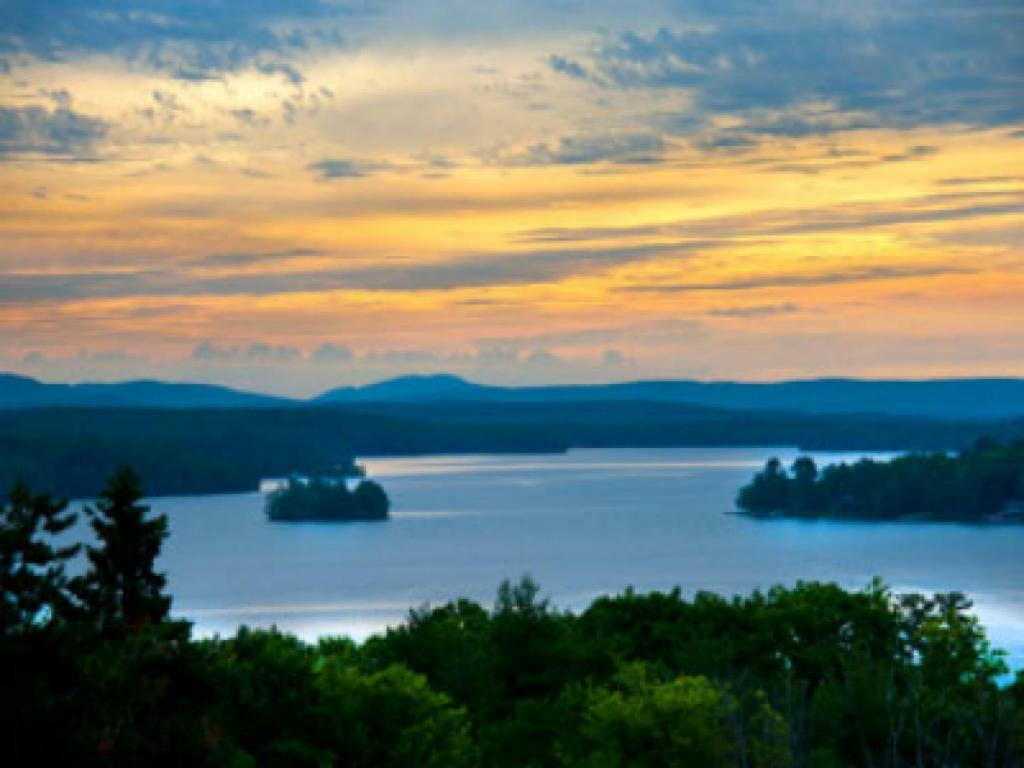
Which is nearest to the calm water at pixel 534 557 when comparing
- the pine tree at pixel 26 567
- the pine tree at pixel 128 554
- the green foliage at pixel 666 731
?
the green foliage at pixel 666 731

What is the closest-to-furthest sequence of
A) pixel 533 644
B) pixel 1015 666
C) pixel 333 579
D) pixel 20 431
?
pixel 533 644
pixel 1015 666
pixel 333 579
pixel 20 431

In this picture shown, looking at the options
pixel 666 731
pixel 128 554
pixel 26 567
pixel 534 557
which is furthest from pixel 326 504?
pixel 26 567

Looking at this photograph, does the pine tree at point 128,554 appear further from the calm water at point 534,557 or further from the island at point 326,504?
the island at point 326,504

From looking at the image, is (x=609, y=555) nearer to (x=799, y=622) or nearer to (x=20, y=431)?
(x=799, y=622)

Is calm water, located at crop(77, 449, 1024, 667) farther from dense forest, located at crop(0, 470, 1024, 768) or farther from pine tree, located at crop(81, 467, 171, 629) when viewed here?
pine tree, located at crop(81, 467, 171, 629)

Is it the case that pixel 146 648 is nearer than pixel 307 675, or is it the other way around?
pixel 146 648

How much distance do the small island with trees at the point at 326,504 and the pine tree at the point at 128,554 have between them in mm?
127605

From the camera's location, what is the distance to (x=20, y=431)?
7505 inches

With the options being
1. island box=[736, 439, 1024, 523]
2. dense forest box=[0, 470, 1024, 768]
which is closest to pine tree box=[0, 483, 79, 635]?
dense forest box=[0, 470, 1024, 768]

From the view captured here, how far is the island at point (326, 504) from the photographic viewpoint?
155 meters

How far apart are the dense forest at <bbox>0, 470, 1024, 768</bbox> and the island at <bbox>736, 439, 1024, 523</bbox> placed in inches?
4706

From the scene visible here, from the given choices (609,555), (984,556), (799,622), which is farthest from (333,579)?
(799,622)

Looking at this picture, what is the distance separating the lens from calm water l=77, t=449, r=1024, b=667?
9388 centimetres

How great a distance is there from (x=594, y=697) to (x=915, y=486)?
451ft
